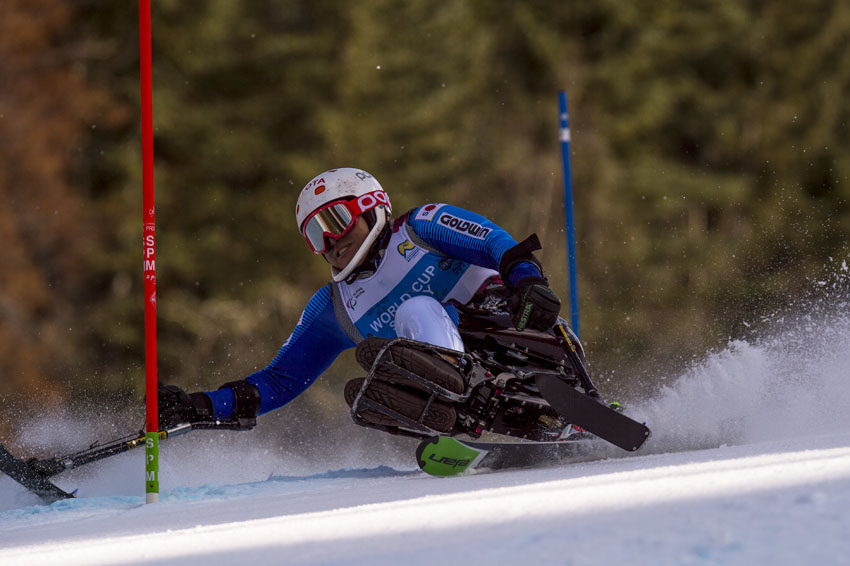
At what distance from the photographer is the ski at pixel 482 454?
3.73 m

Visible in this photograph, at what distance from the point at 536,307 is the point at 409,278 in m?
0.76

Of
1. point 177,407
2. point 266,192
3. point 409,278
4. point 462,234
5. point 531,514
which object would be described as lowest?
point 531,514

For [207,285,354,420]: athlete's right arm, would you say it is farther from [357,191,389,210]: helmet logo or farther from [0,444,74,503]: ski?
[0,444,74,503]: ski

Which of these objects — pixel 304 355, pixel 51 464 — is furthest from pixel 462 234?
pixel 51 464

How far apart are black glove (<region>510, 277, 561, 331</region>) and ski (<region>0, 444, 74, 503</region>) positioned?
1.85m

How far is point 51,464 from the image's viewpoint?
4.18m

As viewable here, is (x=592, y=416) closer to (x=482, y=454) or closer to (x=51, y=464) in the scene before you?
(x=482, y=454)

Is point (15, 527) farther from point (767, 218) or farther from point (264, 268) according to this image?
point (767, 218)

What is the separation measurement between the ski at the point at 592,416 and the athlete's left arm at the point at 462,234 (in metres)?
0.54

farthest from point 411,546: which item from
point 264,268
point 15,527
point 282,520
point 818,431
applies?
point 264,268

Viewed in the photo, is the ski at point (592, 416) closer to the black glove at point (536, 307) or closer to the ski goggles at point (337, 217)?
the black glove at point (536, 307)

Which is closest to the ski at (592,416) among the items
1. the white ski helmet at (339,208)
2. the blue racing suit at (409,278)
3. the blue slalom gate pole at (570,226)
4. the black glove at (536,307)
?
the black glove at (536,307)

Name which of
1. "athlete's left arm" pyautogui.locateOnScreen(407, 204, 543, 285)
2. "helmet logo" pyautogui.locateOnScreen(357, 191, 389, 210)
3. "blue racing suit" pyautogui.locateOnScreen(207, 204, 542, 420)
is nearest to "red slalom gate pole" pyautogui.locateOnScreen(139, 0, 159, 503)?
"blue racing suit" pyautogui.locateOnScreen(207, 204, 542, 420)

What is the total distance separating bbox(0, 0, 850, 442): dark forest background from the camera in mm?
15664
